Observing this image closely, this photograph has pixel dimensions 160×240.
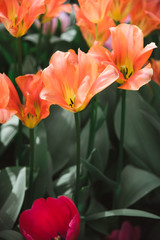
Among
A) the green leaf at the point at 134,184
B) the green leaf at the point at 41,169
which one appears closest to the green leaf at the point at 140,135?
the green leaf at the point at 134,184

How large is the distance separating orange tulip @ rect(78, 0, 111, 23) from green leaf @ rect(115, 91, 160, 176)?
19 centimetres

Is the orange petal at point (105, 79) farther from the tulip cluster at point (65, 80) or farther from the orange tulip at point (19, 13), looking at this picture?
the orange tulip at point (19, 13)

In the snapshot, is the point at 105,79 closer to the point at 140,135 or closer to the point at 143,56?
the point at 143,56

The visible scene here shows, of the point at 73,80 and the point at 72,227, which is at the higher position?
the point at 73,80

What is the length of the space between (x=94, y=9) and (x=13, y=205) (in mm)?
289

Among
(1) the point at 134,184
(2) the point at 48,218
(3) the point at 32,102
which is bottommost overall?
(1) the point at 134,184

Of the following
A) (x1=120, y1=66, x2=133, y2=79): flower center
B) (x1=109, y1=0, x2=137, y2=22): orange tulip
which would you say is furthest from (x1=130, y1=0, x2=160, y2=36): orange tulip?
(x1=120, y1=66, x2=133, y2=79): flower center

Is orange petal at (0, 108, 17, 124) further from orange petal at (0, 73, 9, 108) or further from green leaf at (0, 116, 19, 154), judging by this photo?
green leaf at (0, 116, 19, 154)

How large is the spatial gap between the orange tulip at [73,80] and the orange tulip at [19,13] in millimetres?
88

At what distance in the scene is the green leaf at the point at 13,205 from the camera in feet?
1.63

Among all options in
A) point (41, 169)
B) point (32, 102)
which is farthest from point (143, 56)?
point (41, 169)

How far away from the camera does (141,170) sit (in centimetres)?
63

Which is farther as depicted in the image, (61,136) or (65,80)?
(61,136)

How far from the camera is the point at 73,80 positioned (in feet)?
1.40
